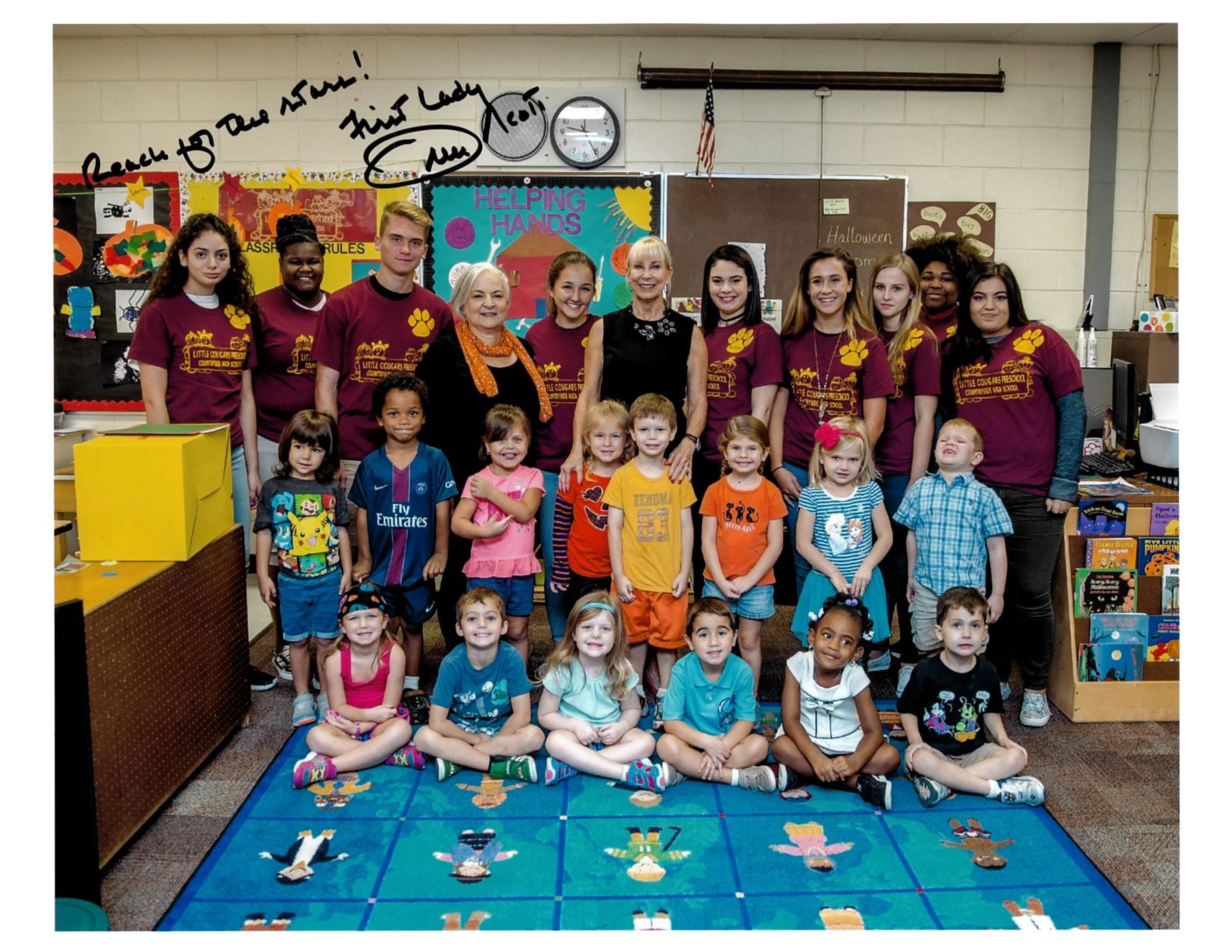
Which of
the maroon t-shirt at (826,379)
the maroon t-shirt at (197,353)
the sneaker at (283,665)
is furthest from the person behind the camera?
the sneaker at (283,665)

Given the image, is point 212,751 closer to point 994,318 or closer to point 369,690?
point 369,690

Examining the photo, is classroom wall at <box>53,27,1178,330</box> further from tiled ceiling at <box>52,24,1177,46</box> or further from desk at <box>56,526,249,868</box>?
desk at <box>56,526,249,868</box>

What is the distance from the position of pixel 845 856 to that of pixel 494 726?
3.57 ft

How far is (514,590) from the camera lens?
10.8 ft

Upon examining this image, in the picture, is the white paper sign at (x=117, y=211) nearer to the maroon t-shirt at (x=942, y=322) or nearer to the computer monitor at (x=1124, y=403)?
the maroon t-shirt at (x=942, y=322)

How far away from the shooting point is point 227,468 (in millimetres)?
3078

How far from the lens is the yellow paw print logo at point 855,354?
10.9 feet

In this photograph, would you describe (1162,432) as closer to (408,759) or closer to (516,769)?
(516,769)

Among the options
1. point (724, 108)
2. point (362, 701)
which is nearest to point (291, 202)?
point (724, 108)

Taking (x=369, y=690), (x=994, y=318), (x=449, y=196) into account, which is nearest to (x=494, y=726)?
(x=369, y=690)

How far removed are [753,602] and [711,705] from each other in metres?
0.44

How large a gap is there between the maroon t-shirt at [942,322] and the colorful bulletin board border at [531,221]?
1.67 meters
